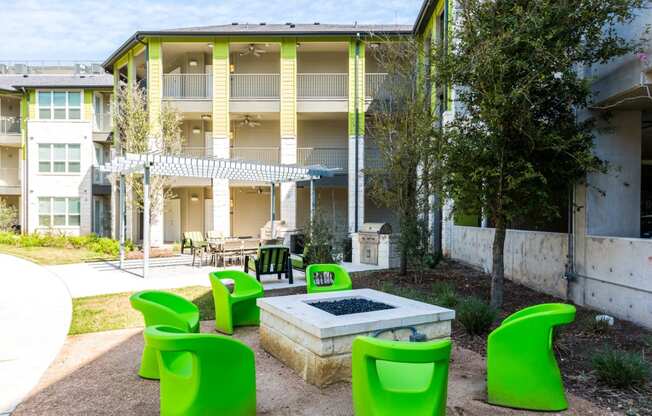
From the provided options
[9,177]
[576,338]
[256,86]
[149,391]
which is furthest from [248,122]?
[149,391]

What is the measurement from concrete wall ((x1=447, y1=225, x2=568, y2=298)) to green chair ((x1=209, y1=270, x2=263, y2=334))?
5276mm

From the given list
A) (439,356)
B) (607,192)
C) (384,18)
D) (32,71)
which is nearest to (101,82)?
(32,71)

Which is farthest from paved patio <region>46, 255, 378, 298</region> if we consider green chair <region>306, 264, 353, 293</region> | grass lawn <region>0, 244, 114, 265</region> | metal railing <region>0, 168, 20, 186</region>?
metal railing <region>0, 168, 20, 186</region>

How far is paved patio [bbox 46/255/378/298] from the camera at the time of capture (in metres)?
9.02

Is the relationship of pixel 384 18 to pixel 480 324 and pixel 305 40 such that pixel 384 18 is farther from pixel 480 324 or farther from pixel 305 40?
pixel 480 324

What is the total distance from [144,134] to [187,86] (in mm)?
3683

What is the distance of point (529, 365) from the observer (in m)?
3.51

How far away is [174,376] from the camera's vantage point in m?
3.19

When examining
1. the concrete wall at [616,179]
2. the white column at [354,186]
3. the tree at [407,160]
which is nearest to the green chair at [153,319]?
the tree at [407,160]

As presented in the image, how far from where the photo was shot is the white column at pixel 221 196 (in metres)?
18.4

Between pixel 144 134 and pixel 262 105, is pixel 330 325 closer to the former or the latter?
pixel 144 134

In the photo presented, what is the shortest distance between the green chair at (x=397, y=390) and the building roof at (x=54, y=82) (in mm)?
24853

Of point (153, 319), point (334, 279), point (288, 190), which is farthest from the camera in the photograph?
point (288, 190)

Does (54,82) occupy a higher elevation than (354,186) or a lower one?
higher
